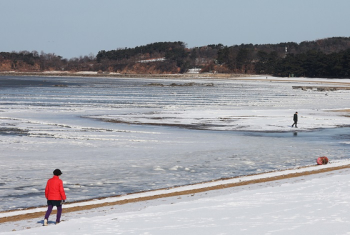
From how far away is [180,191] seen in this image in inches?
698

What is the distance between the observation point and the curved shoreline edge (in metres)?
14.8

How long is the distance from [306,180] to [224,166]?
4.17 m

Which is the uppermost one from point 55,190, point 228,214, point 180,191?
point 55,190

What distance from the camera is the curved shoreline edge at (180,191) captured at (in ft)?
48.7

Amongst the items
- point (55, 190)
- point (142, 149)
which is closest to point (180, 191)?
point (55, 190)

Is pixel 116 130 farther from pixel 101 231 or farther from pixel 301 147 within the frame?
pixel 101 231

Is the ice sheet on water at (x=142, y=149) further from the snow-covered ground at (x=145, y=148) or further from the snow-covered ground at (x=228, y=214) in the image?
the snow-covered ground at (x=228, y=214)

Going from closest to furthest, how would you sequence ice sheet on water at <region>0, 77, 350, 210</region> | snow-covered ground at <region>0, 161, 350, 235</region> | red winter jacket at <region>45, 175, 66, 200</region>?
1. red winter jacket at <region>45, 175, 66, 200</region>
2. snow-covered ground at <region>0, 161, 350, 235</region>
3. ice sheet on water at <region>0, 77, 350, 210</region>

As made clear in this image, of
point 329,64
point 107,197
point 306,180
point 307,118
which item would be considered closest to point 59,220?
point 107,197

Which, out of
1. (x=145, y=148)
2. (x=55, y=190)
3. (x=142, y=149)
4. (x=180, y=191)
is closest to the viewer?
(x=55, y=190)

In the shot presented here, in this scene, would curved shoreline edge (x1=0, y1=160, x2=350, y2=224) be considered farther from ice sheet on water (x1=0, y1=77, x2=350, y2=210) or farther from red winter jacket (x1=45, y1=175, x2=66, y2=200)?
red winter jacket (x1=45, y1=175, x2=66, y2=200)

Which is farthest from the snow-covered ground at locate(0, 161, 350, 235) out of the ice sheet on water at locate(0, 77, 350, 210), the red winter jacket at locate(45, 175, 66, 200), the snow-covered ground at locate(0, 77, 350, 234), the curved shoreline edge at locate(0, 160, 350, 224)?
the ice sheet on water at locate(0, 77, 350, 210)

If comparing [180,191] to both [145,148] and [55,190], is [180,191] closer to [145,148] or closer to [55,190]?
[55,190]

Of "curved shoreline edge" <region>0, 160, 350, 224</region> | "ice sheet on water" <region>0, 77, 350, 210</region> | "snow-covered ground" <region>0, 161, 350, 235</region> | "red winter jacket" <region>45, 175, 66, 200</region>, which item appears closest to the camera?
"red winter jacket" <region>45, 175, 66, 200</region>
